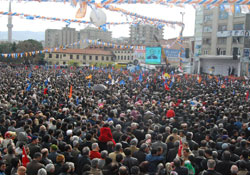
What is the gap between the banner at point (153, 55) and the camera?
56.4 m

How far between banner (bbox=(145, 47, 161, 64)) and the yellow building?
2386 cm

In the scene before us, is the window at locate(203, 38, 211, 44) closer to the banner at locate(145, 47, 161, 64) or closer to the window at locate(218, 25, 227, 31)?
the window at locate(218, 25, 227, 31)

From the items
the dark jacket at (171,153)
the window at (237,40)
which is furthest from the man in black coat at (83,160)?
Result: the window at (237,40)

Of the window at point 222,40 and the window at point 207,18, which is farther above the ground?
the window at point 207,18

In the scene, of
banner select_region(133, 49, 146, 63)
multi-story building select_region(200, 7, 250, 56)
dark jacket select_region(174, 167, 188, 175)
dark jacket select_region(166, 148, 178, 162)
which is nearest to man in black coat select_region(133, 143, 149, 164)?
dark jacket select_region(166, 148, 178, 162)

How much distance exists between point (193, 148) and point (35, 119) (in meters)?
4.76

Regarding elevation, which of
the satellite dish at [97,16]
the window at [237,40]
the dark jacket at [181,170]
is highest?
the window at [237,40]

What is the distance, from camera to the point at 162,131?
8.38m

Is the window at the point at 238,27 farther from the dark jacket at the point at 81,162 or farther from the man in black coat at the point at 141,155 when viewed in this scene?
the dark jacket at the point at 81,162

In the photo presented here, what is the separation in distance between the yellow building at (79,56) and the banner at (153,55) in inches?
939

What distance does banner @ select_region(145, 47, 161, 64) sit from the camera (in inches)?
2222

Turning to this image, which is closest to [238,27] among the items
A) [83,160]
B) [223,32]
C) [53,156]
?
[223,32]

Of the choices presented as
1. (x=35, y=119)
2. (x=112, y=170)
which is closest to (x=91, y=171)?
(x=112, y=170)

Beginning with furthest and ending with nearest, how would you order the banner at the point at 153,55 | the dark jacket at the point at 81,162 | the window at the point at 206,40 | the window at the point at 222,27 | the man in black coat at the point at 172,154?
the banner at the point at 153,55 < the window at the point at 206,40 < the window at the point at 222,27 < the man in black coat at the point at 172,154 < the dark jacket at the point at 81,162
